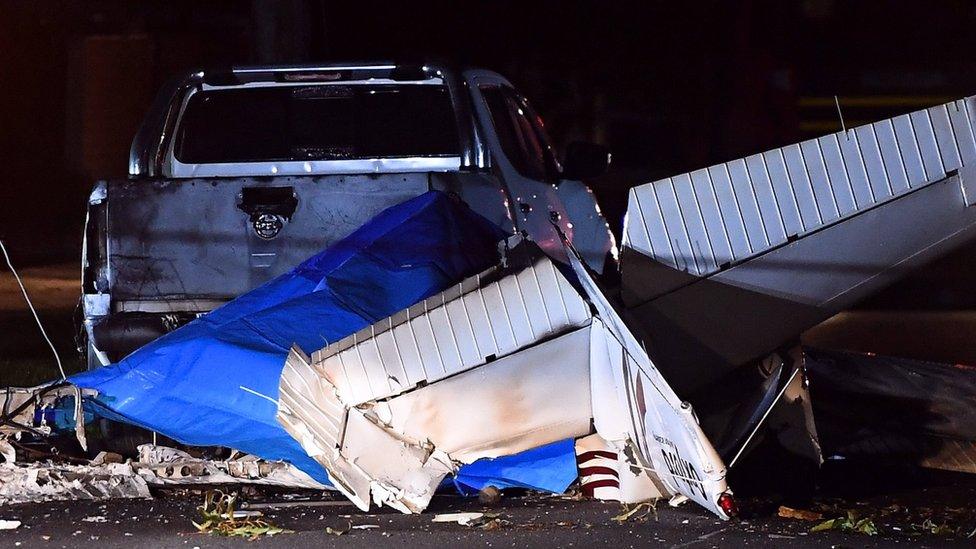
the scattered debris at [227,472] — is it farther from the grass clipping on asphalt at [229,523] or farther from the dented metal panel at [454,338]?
the dented metal panel at [454,338]

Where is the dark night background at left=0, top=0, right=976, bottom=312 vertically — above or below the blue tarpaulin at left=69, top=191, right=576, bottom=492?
above

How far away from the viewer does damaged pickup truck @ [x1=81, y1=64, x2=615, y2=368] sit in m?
6.31

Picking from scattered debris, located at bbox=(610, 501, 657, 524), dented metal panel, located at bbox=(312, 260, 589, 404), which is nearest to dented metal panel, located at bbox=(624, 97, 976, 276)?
dented metal panel, located at bbox=(312, 260, 589, 404)

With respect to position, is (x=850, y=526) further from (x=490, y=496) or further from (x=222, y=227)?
(x=222, y=227)

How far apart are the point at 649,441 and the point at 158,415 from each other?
193cm

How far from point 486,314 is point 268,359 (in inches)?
34.0

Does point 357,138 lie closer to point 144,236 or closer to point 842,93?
point 144,236

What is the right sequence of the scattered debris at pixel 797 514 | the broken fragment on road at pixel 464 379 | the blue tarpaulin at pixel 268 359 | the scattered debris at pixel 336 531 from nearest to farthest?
the broken fragment on road at pixel 464 379 → the scattered debris at pixel 336 531 → the blue tarpaulin at pixel 268 359 → the scattered debris at pixel 797 514

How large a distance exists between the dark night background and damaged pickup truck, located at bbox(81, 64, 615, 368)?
39.0 feet

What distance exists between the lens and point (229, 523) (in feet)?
17.8

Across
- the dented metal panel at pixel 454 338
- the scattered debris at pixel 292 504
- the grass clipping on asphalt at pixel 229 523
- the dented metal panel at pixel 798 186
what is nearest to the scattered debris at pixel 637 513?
the dented metal panel at pixel 454 338

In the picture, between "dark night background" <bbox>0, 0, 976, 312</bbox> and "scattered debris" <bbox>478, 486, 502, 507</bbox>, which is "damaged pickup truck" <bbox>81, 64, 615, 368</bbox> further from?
"dark night background" <bbox>0, 0, 976, 312</bbox>

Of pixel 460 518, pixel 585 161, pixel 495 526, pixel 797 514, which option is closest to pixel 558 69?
pixel 585 161

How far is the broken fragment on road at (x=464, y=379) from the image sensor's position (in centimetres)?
517
